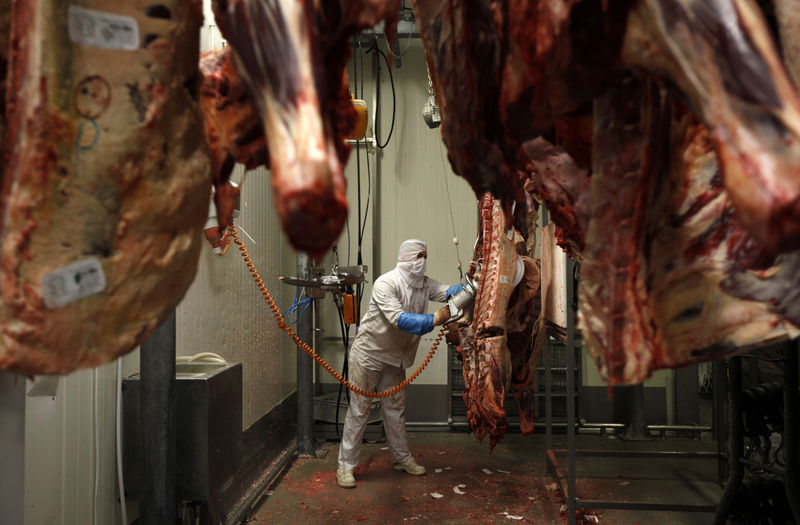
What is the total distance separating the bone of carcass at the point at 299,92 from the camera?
2.09ft

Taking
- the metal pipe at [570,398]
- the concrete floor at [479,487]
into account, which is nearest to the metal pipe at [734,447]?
the metal pipe at [570,398]

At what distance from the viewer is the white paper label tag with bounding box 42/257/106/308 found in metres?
0.94

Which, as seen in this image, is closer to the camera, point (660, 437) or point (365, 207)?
point (660, 437)

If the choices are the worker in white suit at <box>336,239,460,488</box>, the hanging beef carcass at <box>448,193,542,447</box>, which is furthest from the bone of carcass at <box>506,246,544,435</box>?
the worker in white suit at <box>336,239,460,488</box>

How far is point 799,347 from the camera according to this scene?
115 inches

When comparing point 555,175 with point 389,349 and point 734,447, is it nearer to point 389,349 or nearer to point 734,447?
point 734,447

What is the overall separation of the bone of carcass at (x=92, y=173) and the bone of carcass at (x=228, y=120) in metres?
0.03

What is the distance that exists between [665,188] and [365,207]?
631 centimetres

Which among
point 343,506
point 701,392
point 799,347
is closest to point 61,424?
point 343,506

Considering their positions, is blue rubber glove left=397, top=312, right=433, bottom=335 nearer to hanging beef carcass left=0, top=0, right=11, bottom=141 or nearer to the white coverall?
the white coverall

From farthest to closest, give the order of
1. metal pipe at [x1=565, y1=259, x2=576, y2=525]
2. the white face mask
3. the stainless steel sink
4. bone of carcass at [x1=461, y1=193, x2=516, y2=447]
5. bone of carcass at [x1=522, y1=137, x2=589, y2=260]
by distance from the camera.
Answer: the white face mask, metal pipe at [x1=565, y1=259, x2=576, y2=525], bone of carcass at [x1=461, y1=193, x2=516, y2=447], the stainless steel sink, bone of carcass at [x1=522, y1=137, x2=589, y2=260]

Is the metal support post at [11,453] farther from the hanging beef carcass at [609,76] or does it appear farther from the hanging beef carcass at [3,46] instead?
the hanging beef carcass at [609,76]

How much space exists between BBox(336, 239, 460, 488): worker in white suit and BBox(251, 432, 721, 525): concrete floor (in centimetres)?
31

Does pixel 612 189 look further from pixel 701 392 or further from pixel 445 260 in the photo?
pixel 701 392
